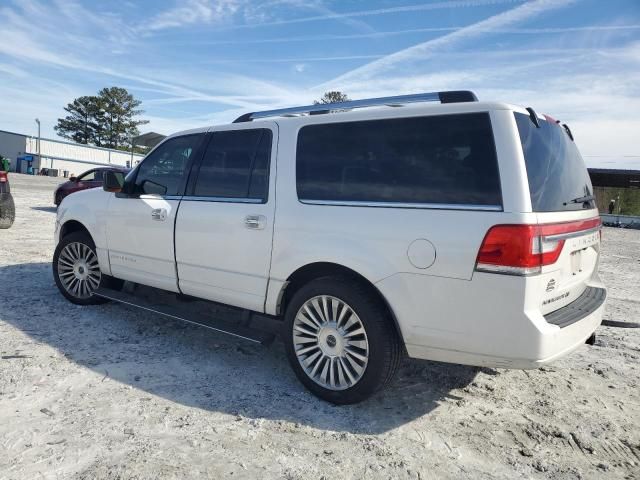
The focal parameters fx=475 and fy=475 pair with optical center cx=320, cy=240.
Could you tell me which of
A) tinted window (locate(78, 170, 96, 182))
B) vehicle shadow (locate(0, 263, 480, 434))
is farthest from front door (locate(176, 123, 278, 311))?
tinted window (locate(78, 170, 96, 182))

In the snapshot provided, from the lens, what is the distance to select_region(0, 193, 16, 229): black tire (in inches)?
369

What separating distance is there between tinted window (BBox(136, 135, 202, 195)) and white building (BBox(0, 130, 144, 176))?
5051 centimetres

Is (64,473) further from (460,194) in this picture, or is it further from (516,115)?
(516,115)

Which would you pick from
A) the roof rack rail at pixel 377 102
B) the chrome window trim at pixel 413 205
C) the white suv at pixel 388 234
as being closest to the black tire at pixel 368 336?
the white suv at pixel 388 234

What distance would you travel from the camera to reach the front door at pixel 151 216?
166 inches

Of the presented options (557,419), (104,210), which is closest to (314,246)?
(557,419)

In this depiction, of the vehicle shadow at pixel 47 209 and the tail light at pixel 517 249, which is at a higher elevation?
the tail light at pixel 517 249

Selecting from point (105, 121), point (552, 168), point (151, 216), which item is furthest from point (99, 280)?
point (105, 121)

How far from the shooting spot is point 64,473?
2363 millimetres

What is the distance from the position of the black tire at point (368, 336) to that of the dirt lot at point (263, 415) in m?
0.13

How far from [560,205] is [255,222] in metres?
2.07

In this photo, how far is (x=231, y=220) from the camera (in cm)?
373

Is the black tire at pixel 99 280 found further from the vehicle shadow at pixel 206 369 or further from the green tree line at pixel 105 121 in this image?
the green tree line at pixel 105 121

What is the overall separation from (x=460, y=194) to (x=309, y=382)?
166 centimetres
